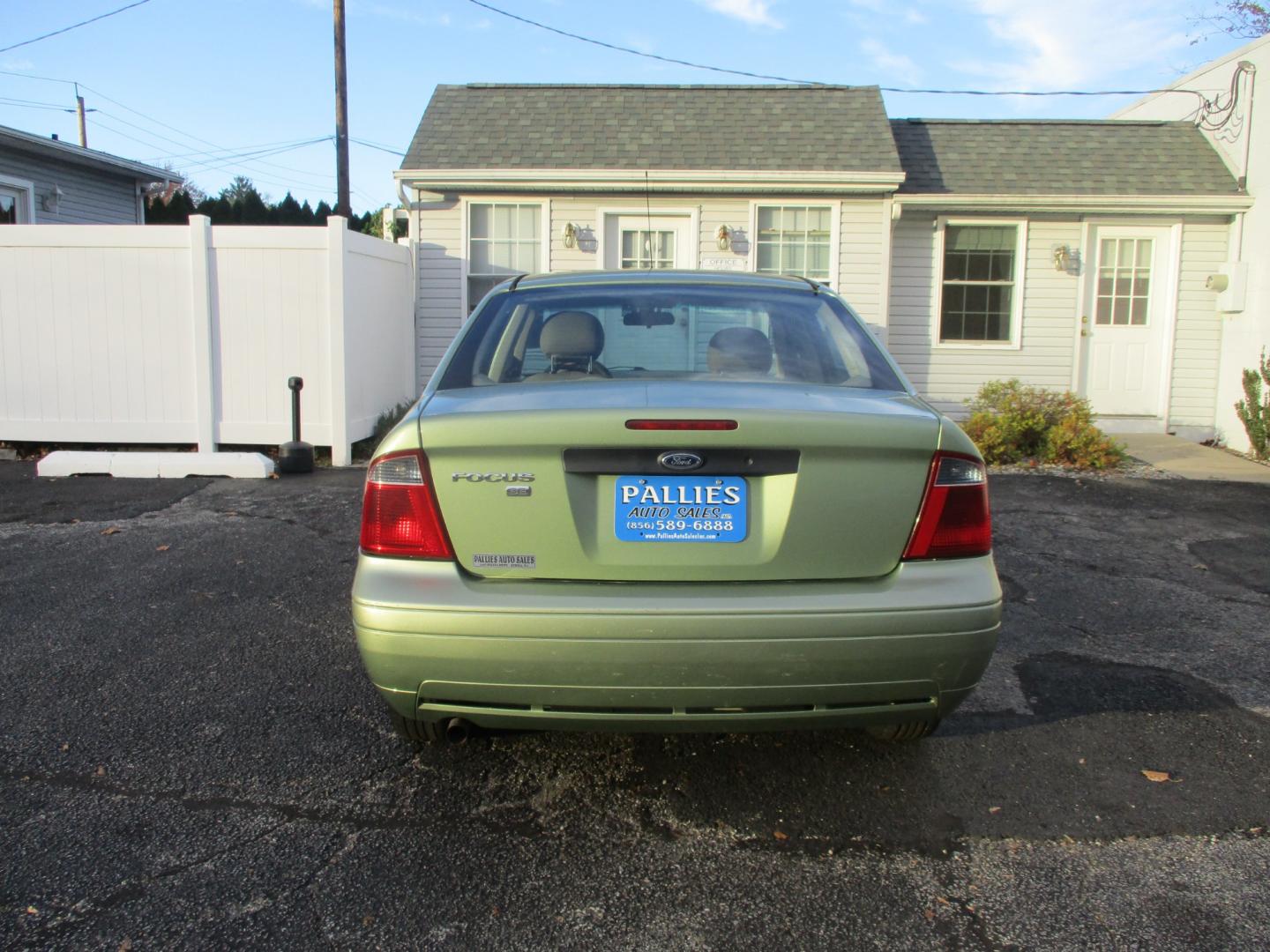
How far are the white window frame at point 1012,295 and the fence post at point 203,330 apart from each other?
317 inches

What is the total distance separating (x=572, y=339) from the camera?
3475 millimetres

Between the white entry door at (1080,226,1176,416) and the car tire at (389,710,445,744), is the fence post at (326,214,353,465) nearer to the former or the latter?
the car tire at (389,710,445,744)

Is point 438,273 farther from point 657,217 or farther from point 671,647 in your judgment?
point 671,647

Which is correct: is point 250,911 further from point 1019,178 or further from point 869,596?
point 1019,178

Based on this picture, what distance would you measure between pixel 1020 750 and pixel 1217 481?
7.02 metres

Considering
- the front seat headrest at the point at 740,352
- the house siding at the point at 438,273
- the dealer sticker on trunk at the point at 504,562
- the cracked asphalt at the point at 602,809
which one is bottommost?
the cracked asphalt at the point at 602,809

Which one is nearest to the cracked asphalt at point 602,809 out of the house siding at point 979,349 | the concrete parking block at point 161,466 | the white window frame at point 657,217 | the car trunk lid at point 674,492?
the car trunk lid at point 674,492

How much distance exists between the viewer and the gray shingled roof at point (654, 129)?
1142cm

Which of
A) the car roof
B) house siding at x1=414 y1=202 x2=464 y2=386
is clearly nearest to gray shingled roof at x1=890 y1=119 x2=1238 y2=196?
house siding at x1=414 y1=202 x2=464 y2=386

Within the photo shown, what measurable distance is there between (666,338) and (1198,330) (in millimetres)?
10432

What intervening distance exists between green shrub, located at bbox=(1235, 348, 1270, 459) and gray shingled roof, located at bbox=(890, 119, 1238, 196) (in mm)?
2360

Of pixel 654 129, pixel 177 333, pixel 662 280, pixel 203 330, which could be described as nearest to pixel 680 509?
pixel 662 280

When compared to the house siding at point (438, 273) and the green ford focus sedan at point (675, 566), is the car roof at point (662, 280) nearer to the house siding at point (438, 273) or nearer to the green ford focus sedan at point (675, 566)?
the green ford focus sedan at point (675, 566)

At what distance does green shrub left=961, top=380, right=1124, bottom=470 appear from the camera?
30.8 feet
